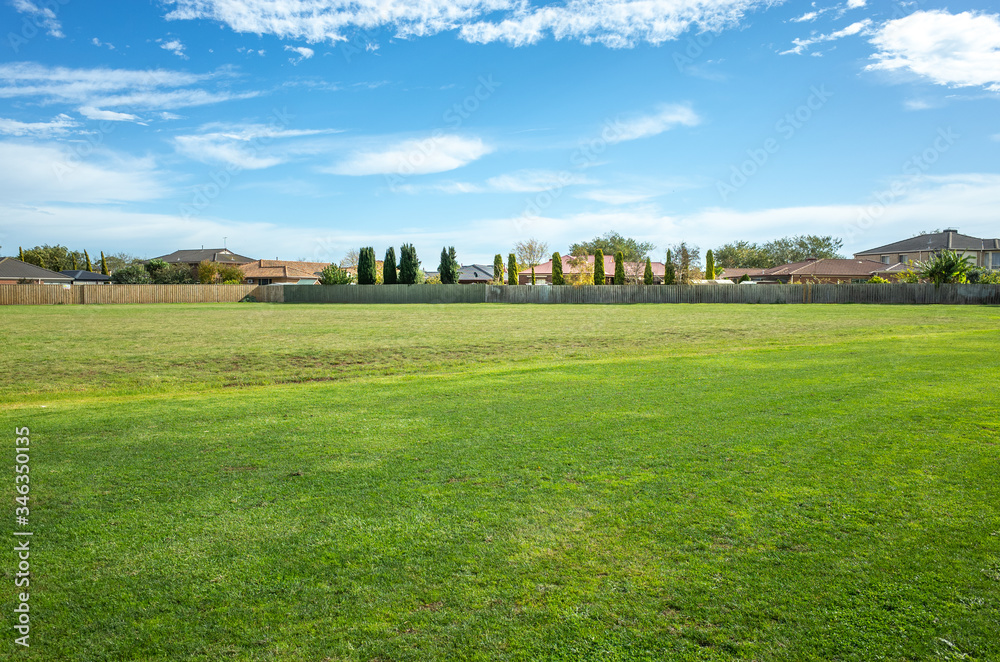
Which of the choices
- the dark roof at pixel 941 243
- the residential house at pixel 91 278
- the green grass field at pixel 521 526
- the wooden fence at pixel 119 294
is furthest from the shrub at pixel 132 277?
the dark roof at pixel 941 243

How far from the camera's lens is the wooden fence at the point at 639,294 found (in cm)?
4500

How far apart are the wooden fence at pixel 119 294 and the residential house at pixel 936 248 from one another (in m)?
71.0

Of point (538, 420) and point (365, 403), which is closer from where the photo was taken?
point (538, 420)

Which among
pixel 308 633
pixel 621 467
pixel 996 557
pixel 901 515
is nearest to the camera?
pixel 308 633

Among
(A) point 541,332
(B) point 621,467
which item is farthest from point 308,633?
(A) point 541,332

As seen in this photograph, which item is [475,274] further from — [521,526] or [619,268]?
[521,526]

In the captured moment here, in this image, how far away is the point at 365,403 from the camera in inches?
314

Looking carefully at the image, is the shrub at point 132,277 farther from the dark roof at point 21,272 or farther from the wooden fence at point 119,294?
the wooden fence at point 119,294

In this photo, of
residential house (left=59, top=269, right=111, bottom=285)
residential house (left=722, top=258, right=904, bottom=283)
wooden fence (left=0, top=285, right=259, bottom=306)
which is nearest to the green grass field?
wooden fence (left=0, top=285, right=259, bottom=306)

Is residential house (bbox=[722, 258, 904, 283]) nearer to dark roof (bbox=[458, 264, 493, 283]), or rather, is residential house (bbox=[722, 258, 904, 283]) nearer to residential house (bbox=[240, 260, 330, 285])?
dark roof (bbox=[458, 264, 493, 283])

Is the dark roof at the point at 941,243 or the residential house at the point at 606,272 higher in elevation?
the dark roof at the point at 941,243

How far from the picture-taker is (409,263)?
65.0 metres

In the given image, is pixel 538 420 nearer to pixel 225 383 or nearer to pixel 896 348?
pixel 225 383

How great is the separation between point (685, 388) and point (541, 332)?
12.4 m
